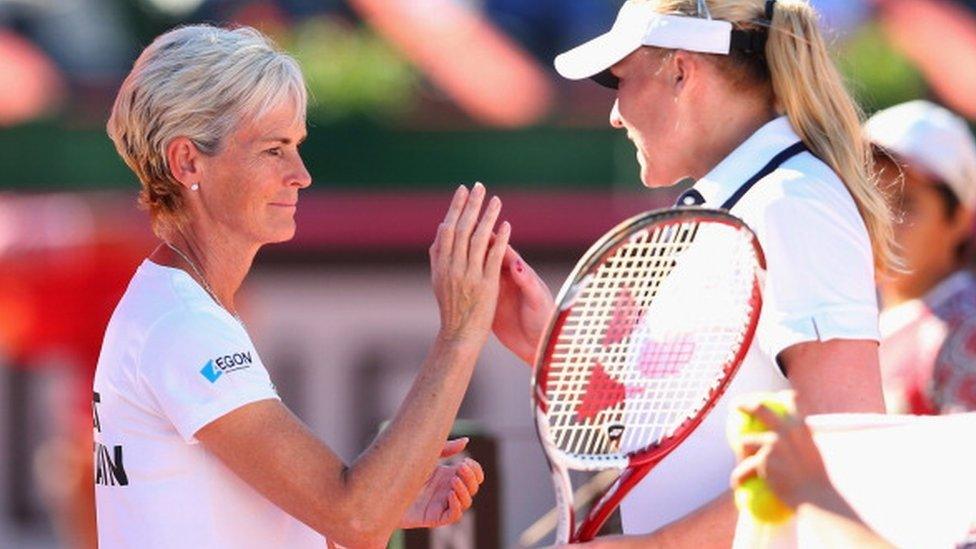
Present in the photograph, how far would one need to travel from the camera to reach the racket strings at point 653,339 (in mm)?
2820

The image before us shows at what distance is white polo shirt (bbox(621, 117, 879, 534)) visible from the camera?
2.83 meters

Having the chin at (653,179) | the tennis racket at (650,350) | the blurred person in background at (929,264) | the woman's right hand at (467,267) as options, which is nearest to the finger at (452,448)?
the tennis racket at (650,350)

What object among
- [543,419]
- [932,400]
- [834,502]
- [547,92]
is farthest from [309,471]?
[547,92]

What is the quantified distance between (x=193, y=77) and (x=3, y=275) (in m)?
5.67

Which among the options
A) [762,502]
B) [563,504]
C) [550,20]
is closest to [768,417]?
[762,502]

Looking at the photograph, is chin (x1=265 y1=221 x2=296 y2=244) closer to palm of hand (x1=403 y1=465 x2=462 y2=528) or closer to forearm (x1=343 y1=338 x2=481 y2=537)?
forearm (x1=343 y1=338 x2=481 y2=537)

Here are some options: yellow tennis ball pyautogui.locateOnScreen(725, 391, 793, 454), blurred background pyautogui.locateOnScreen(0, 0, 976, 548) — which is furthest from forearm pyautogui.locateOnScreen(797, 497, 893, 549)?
blurred background pyautogui.locateOnScreen(0, 0, 976, 548)

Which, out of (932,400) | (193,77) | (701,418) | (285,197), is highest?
(193,77)

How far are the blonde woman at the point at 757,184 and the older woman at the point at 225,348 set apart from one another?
1.01ft

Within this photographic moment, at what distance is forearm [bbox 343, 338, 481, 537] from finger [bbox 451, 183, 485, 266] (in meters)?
0.13

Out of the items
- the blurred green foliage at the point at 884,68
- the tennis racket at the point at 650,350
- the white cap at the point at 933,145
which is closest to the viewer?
the tennis racket at the point at 650,350

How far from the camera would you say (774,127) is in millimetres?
3049

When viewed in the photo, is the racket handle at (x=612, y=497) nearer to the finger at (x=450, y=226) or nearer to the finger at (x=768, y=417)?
the finger at (x=450, y=226)

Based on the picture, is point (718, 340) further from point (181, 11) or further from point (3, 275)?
point (181, 11)
